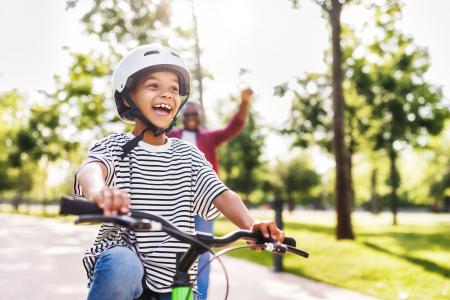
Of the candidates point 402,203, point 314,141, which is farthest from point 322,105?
point 402,203

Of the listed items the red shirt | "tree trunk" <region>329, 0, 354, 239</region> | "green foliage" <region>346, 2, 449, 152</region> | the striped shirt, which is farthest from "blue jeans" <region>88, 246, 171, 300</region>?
"green foliage" <region>346, 2, 449, 152</region>

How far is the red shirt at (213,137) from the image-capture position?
5.41 meters

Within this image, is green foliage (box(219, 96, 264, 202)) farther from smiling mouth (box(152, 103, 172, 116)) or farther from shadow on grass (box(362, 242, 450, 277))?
smiling mouth (box(152, 103, 172, 116))

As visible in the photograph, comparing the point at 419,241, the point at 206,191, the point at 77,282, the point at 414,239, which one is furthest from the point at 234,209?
the point at 414,239

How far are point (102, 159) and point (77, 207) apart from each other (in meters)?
0.72

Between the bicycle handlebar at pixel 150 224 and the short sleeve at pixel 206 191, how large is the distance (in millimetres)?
490

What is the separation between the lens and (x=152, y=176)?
2303 mm

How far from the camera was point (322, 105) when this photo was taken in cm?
2773

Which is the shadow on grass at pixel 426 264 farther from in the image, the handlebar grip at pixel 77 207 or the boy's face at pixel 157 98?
the handlebar grip at pixel 77 207

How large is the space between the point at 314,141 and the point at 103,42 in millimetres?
17481

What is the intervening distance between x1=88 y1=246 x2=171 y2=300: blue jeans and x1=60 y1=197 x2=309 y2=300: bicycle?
165 mm

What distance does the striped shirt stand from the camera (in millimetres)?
2107

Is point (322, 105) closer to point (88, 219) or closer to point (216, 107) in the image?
point (216, 107)

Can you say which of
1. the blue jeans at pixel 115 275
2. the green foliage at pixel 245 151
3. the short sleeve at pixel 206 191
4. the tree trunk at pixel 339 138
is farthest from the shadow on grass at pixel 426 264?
the green foliage at pixel 245 151
